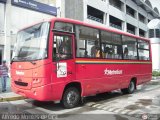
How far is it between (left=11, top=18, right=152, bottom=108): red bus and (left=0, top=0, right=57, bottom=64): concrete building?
10.4 metres

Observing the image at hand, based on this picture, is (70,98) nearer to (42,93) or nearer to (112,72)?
(42,93)

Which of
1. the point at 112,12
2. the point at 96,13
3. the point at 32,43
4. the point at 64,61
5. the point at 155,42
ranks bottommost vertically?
the point at 64,61

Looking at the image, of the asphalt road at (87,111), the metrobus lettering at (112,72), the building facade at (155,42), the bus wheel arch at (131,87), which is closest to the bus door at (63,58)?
the asphalt road at (87,111)

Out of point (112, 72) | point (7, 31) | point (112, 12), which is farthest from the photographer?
point (112, 12)

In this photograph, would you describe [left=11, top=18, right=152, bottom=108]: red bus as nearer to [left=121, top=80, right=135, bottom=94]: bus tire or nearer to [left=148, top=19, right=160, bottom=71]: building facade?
[left=121, top=80, right=135, bottom=94]: bus tire

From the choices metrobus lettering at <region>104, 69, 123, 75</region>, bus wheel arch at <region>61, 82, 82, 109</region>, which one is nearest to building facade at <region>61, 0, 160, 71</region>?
metrobus lettering at <region>104, 69, 123, 75</region>

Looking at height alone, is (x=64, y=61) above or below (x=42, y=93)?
above

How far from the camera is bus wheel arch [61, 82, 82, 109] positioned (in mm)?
9828

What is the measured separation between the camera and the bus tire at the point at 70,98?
387 inches

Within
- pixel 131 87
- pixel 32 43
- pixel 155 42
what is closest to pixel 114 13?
pixel 155 42

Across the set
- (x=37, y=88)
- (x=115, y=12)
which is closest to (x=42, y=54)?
(x=37, y=88)

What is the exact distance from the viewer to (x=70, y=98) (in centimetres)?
1002

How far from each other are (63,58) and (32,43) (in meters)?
1.21

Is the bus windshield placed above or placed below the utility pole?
below
